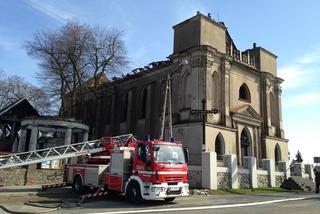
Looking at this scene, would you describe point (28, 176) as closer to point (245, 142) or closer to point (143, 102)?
point (143, 102)

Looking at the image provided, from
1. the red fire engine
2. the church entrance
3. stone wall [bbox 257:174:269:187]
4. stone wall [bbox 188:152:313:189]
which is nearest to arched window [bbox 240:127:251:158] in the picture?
the church entrance

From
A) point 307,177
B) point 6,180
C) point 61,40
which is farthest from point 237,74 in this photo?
point 6,180

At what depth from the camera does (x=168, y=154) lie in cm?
1580

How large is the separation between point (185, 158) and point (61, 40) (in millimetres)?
25621

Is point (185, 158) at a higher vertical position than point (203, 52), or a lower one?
lower

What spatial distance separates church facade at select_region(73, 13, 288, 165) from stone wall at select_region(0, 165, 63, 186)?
1140cm

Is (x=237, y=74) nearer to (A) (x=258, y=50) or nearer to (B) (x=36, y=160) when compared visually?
(A) (x=258, y=50)

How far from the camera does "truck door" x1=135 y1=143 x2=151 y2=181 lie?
15062 millimetres

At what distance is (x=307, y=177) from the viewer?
35062 mm

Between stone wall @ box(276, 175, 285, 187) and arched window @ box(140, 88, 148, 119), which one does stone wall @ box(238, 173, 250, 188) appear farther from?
arched window @ box(140, 88, 148, 119)

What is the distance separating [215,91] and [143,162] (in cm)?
1984

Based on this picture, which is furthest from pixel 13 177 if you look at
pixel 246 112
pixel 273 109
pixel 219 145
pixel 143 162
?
pixel 273 109

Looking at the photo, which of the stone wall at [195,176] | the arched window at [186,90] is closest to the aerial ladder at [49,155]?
the stone wall at [195,176]

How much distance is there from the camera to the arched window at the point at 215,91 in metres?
33.3
